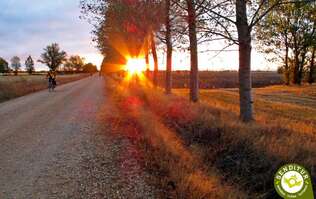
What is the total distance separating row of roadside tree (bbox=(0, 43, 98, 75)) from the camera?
125625mm

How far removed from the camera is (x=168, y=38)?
18.2 meters

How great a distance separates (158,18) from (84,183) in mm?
12052

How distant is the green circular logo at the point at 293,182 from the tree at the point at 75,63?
472 ft

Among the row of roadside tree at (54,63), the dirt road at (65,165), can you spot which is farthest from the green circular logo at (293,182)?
the row of roadside tree at (54,63)

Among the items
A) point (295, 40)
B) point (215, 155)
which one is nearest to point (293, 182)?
point (215, 155)

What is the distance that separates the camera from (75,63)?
153125 millimetres

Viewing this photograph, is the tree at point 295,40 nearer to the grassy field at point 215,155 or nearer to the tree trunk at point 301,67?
the tree trunk at point 301,67

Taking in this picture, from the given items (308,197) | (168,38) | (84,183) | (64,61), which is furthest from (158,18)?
(64,61)

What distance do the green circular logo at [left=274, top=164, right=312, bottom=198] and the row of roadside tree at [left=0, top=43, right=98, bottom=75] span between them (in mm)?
128264

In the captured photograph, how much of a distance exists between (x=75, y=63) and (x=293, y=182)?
157018mm

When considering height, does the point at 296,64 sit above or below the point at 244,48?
above

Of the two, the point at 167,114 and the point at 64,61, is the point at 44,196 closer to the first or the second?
Answer: the point at 167,114

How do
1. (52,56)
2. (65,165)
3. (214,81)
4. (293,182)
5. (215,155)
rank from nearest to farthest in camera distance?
1. (293,182)
2. (65,165)
3. (215,155)
4. (214,81)
5. (52,56)

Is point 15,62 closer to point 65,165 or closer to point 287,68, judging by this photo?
point 287,68
